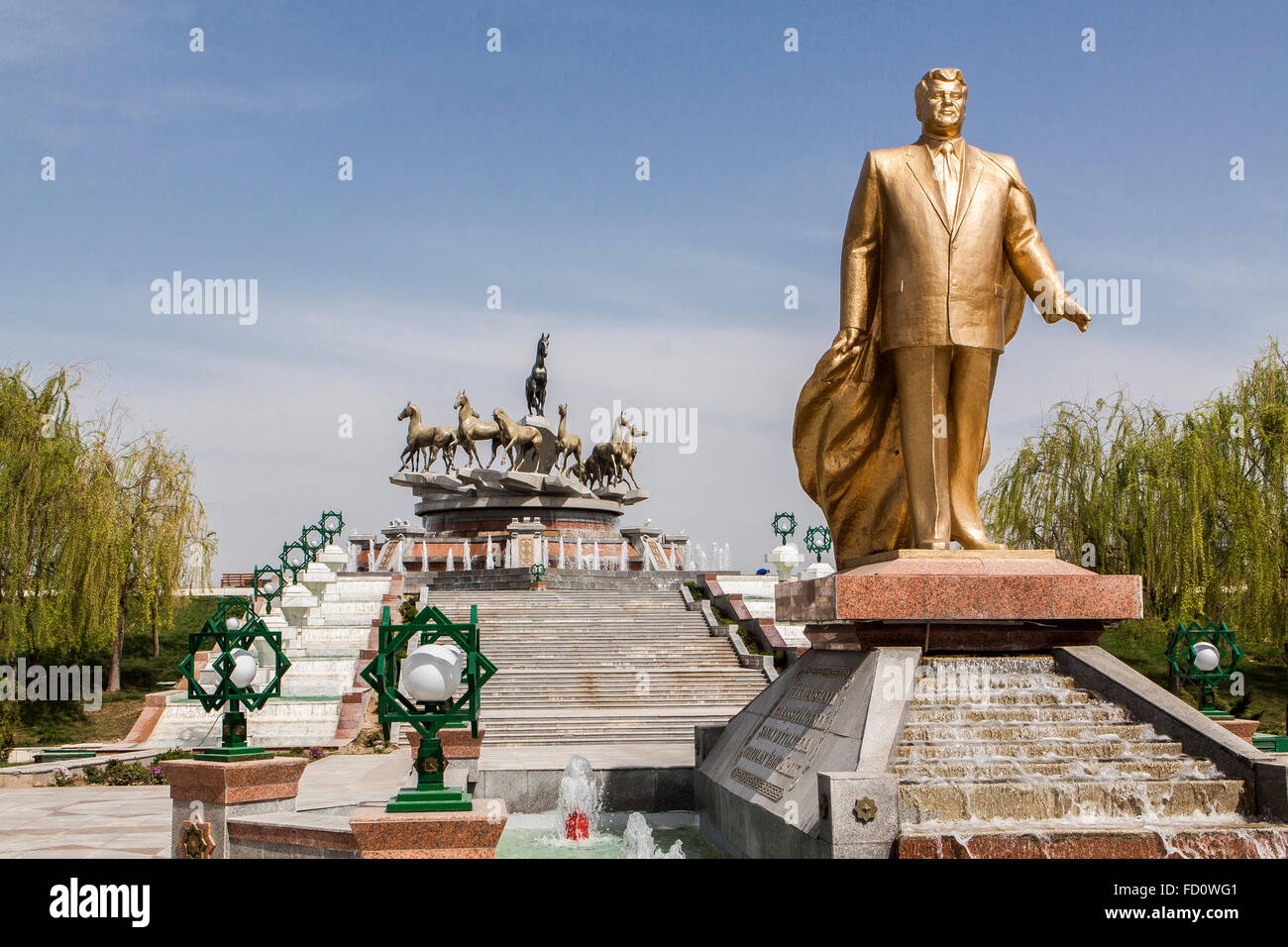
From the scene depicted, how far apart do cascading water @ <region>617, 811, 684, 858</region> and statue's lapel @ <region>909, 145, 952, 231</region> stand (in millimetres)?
4346

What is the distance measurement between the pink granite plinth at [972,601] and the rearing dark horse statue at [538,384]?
91.5 feet

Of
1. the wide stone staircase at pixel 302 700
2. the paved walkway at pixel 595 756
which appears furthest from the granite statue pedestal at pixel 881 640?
the wide stone staircase at pixel 302 700

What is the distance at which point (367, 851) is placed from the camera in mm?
4867

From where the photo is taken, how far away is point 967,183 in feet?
24.2

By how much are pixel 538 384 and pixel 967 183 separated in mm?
27706

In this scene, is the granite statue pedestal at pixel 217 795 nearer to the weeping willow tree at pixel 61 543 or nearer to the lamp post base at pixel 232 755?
the lamp post base at pixel 232 755

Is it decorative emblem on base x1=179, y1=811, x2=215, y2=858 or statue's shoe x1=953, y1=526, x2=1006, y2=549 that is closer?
decorative emblem on base x1=179, y1=811, x2=215, y2=858

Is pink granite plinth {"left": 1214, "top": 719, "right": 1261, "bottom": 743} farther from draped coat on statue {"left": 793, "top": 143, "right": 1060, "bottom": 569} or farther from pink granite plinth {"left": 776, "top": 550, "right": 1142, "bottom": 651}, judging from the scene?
draped coat on statue {"left": 793, "top": 143, "right": 1060, "bottom": 569}

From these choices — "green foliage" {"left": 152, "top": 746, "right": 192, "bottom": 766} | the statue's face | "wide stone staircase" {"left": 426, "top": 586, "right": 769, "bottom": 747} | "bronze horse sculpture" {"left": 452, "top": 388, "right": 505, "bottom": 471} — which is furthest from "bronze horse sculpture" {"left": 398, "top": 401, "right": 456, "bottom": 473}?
the statue's face

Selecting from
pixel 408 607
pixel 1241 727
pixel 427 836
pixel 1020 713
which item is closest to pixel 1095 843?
pixel 1020 713

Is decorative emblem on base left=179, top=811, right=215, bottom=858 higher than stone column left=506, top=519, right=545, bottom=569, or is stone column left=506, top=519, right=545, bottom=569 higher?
stone column left=506, top=519, right=545, bottom=569

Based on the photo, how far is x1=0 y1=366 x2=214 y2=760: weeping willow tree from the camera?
1656cm

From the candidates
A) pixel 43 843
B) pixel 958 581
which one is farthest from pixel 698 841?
pixel 43 843

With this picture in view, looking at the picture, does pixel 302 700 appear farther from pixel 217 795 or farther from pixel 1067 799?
pixel 1067 799
